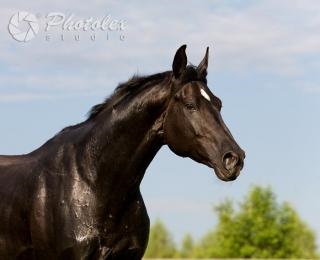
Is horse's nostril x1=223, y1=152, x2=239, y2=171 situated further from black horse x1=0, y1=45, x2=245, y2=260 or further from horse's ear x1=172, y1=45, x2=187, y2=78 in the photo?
horse's ear x1=172, y1=45, x2=187, y2=78

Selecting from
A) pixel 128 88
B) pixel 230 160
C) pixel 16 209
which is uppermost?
pixel 128 88

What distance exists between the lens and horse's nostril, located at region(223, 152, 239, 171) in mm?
6625

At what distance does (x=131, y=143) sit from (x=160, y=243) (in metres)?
88.6

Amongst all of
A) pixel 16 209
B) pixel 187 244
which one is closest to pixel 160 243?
pixel 187 244

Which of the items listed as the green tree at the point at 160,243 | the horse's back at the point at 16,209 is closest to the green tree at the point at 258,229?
the green tree at the point at 160,243

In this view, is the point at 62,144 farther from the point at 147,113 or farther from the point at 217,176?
the point at 217,176

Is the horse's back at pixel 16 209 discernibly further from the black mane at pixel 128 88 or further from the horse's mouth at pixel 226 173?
the horse's mouth at pixel 226 173

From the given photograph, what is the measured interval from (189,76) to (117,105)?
2.80 feet

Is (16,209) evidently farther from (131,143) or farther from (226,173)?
(226,173)

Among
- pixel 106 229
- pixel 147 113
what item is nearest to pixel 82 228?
pixel 106 229

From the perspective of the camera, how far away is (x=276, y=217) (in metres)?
62.2

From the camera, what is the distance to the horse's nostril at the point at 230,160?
662cm

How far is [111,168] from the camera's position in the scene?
739cm

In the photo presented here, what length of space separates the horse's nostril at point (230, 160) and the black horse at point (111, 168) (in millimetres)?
124
